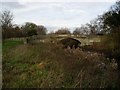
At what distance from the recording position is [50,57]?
14125 millimetres

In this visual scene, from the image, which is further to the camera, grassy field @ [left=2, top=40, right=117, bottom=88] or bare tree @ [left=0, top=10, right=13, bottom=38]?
bare tree @ [left=0, top=10, right=13, bottom=38]

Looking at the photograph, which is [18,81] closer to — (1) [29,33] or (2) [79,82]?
(2) [79,82]

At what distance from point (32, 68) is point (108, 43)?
13720 millimetres

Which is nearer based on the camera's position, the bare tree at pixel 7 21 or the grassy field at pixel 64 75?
the grassy field at pixel 64 75

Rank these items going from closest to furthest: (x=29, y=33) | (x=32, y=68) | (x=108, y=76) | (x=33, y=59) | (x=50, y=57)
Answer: (x=108, y=76) < (x=32, y=68) < (x=50, y=57) < (x=33, y=59) < (x=29, y=33)

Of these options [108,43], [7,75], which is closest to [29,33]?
[108,43]

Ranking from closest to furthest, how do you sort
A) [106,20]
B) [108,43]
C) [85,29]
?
[108,43] < [106,20] < [85,29]

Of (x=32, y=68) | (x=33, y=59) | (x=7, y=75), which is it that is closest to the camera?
(x=7, y=75)

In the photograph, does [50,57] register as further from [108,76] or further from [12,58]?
[108,76]

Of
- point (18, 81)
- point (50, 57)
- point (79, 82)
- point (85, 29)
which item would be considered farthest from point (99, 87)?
point (85, 29)

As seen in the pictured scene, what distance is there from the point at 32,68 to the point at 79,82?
4.18 metres

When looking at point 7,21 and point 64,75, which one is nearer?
point 64,75

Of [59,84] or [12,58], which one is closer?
[59,84]

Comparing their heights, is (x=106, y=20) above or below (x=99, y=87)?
above
